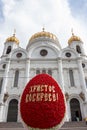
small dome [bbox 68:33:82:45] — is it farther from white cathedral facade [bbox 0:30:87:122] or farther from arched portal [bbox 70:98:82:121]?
arched portal [bbox 70:98:82:121]

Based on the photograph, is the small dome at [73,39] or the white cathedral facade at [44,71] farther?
the small dome at [73,39]

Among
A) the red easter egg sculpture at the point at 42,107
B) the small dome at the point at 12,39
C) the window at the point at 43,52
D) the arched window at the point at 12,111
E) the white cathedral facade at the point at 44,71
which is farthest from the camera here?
the small dome at the point at 12,39

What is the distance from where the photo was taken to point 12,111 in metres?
20.0

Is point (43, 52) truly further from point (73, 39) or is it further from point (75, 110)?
point (75, 110)

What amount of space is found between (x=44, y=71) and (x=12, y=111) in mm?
7450

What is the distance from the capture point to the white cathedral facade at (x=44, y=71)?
20.0 m

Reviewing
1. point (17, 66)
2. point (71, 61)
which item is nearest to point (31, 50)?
point (17, 66)

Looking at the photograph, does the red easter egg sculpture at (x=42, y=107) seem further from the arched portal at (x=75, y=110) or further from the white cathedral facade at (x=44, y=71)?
the arched portal at (x=75, y=110)

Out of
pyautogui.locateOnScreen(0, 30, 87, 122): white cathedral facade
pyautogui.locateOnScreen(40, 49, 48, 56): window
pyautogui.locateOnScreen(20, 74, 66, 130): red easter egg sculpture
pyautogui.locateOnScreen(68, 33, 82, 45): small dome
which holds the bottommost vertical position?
pyautogui.locateOnScreen(20, 74, 66, 130): red easter egg sculpture

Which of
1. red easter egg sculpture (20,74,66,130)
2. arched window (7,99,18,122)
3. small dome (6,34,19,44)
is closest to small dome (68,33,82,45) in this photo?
small dome (6,34,19,44)

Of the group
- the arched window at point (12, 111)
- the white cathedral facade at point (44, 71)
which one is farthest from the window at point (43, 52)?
the arched window at point (12, 111)

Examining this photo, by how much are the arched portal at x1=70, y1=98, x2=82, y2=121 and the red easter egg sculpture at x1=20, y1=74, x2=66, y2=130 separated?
15767mm

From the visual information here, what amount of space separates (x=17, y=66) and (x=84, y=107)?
11.7 metres

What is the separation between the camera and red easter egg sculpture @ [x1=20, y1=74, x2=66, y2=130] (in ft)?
14.5
